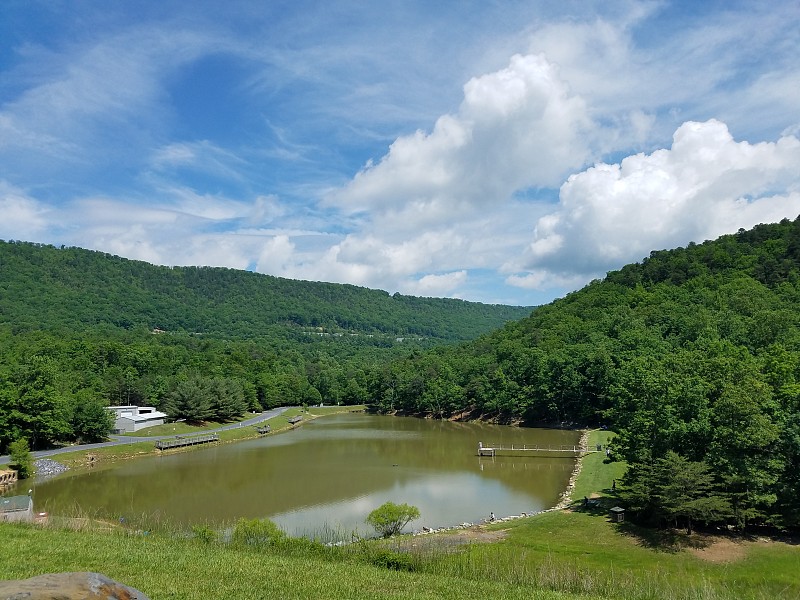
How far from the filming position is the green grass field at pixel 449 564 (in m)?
10.6

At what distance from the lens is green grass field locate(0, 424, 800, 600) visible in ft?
34.7

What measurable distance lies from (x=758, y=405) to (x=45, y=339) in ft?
279

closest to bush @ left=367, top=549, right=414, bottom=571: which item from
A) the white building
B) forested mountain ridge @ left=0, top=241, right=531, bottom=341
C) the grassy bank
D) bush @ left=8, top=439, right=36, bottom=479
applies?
the grassy bank

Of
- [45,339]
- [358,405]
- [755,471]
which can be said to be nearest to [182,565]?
[755,471]

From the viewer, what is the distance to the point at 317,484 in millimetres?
33500

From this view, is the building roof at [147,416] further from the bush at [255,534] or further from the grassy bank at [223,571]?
the grassy bank at [223,571]

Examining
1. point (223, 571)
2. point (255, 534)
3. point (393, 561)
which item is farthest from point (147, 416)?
point (223, 571)

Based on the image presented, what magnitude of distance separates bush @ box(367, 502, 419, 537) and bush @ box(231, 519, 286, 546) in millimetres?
4811

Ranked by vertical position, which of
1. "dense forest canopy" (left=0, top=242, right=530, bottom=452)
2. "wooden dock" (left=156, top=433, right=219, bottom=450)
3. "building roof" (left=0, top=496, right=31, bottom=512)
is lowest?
"wooden dock" (left=156, top=433, right=219, bottom=450)

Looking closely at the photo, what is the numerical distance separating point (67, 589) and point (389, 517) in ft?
53.1

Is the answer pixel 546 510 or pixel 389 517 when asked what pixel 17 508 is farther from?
pixel 546 510

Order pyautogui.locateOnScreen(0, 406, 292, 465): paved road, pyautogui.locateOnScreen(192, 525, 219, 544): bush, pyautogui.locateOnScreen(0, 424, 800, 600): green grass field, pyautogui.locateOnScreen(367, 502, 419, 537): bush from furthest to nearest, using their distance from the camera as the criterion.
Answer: pyautogui.locateOnScreen(0, 406, 292, 465): paved road, pyautogui.locateOnScreen(367, 502, 419, 537): bush, pyautogui.locateOnScreen(192, 525, 219, 544): bush, pyautogui.locateOnScreen(0, 424, 800, 600): green grass field

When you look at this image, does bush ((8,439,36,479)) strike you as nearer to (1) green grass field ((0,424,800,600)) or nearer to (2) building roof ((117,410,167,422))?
(2) building roof ((117,410,167,422))

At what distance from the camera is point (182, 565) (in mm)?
11711
